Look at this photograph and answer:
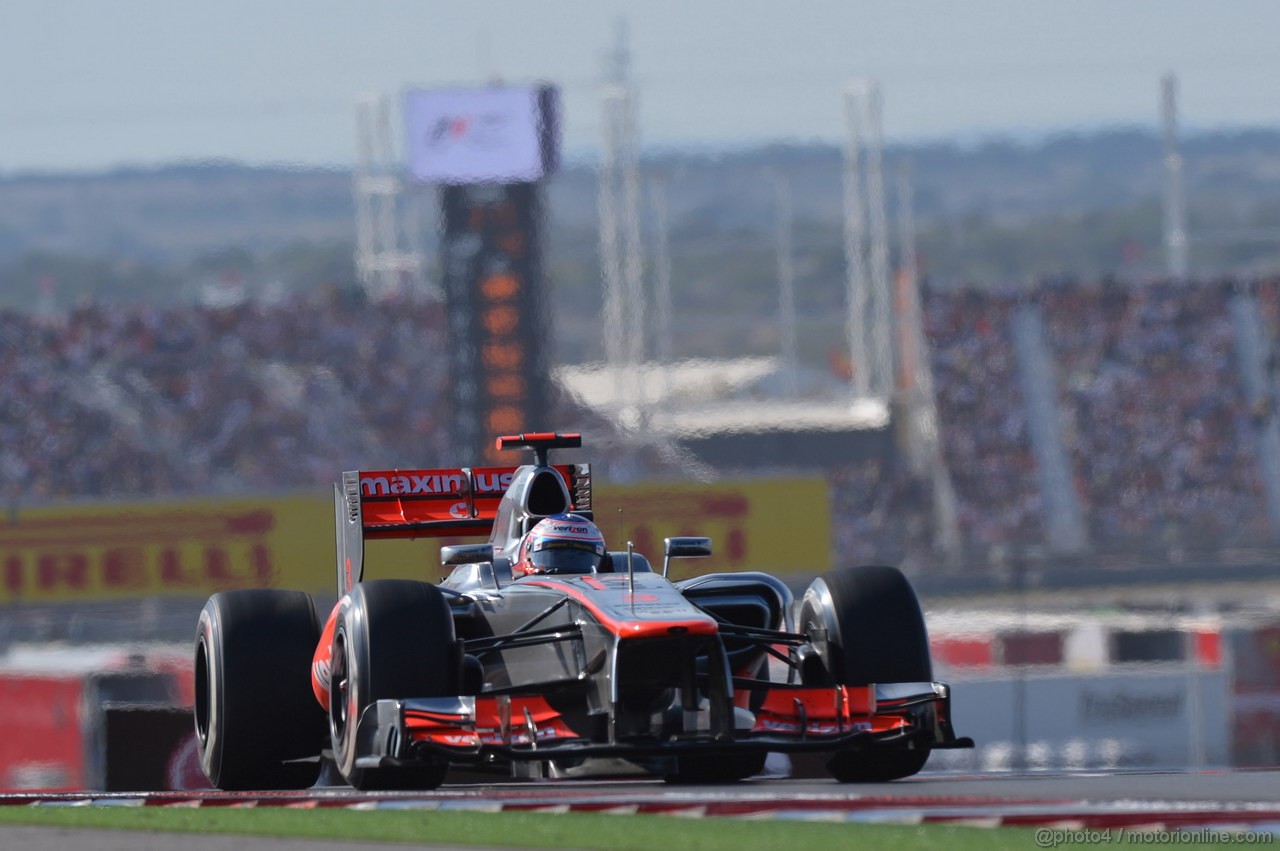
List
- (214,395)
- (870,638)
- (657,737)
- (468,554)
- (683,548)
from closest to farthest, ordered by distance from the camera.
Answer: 1. (657,737)
2. (870,638)
3. (468,554)
4. (683,548)
5. (214,395)

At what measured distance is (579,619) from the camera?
30.0 feet

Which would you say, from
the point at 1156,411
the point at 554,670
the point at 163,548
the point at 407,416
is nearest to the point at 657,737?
the point at 554,670

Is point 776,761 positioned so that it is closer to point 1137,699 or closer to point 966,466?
point 1137,699

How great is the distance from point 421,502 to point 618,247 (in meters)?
33.4

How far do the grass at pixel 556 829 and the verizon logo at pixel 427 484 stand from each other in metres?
3.79

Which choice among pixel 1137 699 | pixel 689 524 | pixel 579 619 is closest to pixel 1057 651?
pixel 1137 699

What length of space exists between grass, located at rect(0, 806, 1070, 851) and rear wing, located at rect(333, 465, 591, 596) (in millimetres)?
3525

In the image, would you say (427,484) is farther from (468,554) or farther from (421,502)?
(468,554)

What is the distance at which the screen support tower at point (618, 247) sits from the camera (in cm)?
3953

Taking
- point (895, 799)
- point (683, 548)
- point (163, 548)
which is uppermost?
point (683, 548)

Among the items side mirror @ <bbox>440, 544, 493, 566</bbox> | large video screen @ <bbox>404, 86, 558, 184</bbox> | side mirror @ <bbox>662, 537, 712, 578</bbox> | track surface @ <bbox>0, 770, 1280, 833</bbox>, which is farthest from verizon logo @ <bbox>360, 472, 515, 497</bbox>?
large video screen @ <bbox>404, 86, 558, 184</bbox>

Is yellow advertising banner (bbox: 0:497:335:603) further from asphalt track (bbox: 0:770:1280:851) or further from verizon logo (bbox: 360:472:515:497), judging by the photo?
asphalt track (bbox: 0:770:1280:851)

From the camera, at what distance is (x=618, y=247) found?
44844mm

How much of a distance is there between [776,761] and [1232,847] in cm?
484
